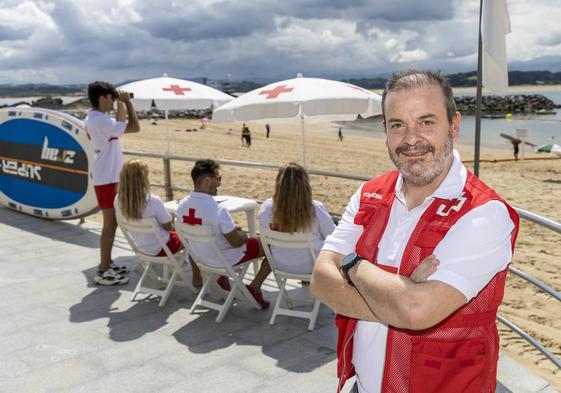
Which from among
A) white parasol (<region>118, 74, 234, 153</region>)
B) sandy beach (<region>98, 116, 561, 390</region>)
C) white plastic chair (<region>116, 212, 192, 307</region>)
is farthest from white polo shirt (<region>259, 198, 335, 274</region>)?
white parasol (<region>118, 74, 234, 153</region>)

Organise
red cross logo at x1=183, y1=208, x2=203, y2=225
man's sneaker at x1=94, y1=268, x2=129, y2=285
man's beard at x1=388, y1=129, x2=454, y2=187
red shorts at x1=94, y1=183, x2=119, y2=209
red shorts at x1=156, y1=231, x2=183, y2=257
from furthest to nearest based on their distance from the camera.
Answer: red shorts at x1=94, y1=183, x2=119, y2=209 → man's sneaker at x1=94, y1=268, x2=129, y2=285 → red shorts at x1=156, y1=231, x2=183, y2=257 → red cross logo at x1=183, y1=208, x2=203, y2=225 → man's beard at x1=388, y1=129, x2=454, y2=187

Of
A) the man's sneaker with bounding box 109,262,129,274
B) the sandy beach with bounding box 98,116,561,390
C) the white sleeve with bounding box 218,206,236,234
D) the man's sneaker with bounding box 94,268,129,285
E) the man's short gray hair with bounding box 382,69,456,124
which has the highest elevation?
the man's short gray hair with bounding box 382,69,456,124

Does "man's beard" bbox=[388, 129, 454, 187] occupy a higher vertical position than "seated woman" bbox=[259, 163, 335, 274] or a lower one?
higher

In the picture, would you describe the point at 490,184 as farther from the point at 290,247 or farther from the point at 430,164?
the point at 430,164

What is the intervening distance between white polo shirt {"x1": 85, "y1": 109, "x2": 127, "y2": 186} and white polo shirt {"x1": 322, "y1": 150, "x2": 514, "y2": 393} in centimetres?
431

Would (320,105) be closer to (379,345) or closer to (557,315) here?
(557,315)

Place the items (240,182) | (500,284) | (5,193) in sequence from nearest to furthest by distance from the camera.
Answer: (500,284), (5,193), (240,182)

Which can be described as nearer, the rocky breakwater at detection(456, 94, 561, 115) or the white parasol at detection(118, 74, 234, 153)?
the white parasol at detection(118, 74, 234, 153)

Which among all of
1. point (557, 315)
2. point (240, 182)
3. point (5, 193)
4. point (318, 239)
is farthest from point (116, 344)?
point (240, 182)

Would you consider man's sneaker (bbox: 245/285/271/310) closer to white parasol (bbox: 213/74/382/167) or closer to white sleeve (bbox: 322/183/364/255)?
white parasol (bbox: 213/74/382/167)

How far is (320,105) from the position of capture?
208 inches

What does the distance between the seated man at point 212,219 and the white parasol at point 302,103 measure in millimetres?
900

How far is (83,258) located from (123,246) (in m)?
0.59

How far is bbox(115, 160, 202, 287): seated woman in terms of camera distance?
16.6 feet
